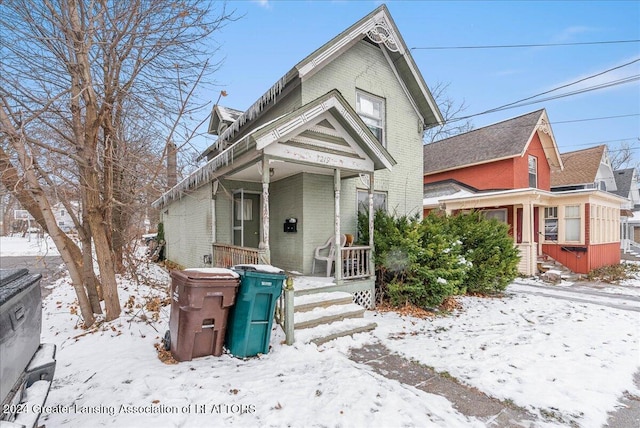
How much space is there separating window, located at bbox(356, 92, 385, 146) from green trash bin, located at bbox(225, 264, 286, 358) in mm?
6496

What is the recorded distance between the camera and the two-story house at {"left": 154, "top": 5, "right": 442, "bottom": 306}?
19.7 ft

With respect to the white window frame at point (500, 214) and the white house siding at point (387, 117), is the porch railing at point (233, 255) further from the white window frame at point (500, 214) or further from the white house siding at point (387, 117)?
the white window frame at point (500, 214)

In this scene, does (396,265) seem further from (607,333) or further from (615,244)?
(615,244)

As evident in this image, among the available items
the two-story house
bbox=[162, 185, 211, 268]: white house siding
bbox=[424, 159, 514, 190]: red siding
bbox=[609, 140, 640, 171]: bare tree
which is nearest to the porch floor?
the two-story house

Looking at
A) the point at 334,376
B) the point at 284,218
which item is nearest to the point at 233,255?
the point at 284,218

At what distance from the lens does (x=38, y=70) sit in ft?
16.9

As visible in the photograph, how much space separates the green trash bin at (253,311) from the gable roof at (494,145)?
1380 cm

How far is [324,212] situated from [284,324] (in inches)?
147

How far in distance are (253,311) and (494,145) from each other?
1524 centimetres

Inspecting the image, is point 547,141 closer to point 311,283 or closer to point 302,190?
point 302,190

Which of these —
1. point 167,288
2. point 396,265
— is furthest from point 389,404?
point 167,288

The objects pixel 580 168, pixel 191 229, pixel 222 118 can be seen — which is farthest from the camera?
pixel 580 168

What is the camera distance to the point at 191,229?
1043 centimetres

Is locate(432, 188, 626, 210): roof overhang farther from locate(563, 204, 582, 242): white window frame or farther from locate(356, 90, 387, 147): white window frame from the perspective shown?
locate(356, 90, 387, 147): white window frame
